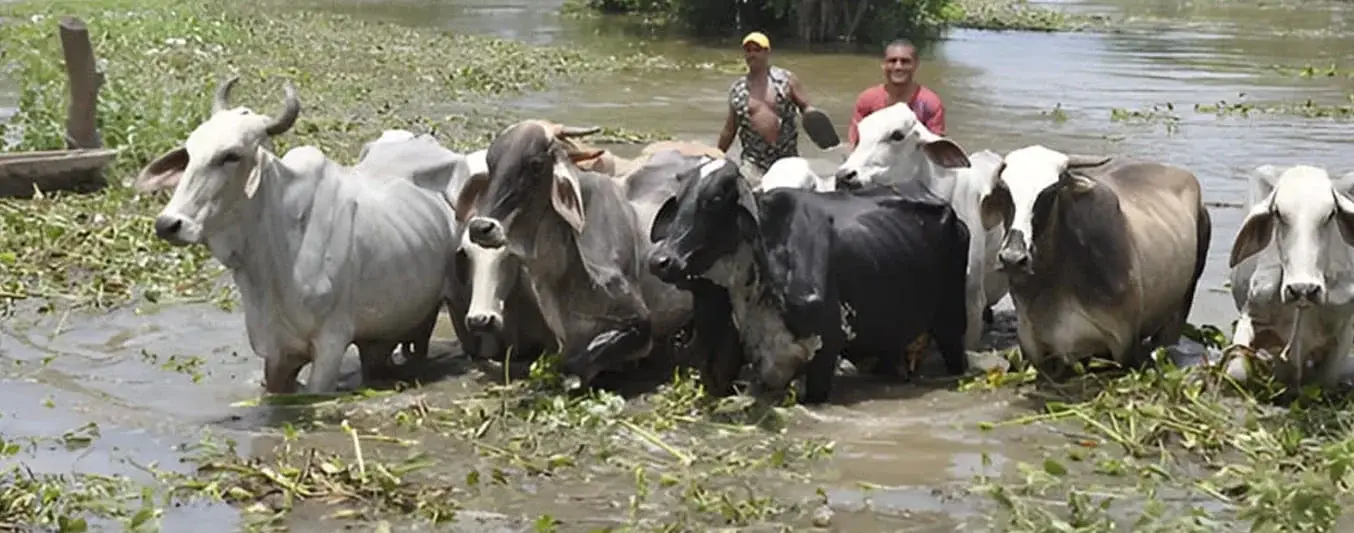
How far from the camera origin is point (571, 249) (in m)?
7.75

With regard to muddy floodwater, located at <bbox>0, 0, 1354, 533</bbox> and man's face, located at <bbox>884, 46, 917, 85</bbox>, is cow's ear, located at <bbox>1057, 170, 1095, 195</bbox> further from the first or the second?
man's face, located at <bbox>884, 46, 917, 85</bbox>

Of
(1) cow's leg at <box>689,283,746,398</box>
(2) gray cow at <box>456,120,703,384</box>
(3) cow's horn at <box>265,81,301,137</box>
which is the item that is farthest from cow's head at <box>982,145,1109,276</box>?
(3) cow's horn at <box>265,81,301,137</box>

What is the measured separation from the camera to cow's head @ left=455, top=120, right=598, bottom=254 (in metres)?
7.51

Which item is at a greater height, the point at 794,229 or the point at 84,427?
the point at 794,229

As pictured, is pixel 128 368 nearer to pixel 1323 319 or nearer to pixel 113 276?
pixel 113 276

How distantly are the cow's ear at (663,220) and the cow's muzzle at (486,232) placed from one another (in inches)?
25.8

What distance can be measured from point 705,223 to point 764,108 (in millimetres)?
3214

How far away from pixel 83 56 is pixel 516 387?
21.9 feet

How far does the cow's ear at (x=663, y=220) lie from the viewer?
24.7ft

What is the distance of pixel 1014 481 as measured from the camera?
6609 millimetres

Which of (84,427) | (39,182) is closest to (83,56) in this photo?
Result: (39,182)

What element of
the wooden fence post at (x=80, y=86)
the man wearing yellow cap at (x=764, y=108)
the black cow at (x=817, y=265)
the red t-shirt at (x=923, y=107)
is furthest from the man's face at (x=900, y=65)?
the wooden fence post at (x=80, y=86)

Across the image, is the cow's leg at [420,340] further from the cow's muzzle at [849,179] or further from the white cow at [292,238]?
the cow's muzzle at [849,179]

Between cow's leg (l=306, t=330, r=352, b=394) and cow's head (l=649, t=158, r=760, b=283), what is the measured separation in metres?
1.43
